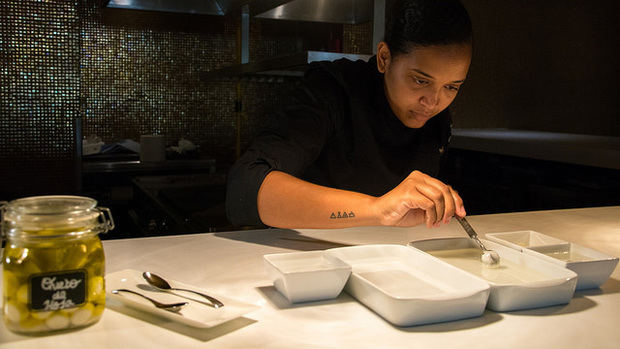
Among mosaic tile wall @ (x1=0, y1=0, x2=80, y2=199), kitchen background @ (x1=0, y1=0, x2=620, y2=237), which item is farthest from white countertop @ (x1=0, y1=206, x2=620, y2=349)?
mosaic tile wall @ (x1=0, y1=0, x2=80, y2=199)

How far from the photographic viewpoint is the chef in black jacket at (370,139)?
1.17 meters

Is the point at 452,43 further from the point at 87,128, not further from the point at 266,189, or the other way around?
the point at 87,128

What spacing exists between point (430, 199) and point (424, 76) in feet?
1.41

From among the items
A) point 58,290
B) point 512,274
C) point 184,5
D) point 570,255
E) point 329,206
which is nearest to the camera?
point 58,290

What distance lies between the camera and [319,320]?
2.67ft

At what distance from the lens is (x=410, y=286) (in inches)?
35.6

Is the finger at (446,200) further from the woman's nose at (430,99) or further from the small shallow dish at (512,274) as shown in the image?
the woman's nose at (430,99)

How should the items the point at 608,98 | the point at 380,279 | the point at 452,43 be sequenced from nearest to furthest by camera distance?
the point at 380,279, the point at 452,43, the point at 608,98

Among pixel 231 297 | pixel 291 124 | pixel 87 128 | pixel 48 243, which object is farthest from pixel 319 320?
pixel 87 128

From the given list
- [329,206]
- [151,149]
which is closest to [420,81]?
[329,206]

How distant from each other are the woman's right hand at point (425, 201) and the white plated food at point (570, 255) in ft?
0.41

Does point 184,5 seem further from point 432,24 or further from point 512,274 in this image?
point 512,274

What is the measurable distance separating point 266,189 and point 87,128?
315 centimetres

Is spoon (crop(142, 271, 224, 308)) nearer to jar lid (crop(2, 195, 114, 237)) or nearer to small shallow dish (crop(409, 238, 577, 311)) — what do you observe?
jar lid (crop(2, 195, 114, 237))
